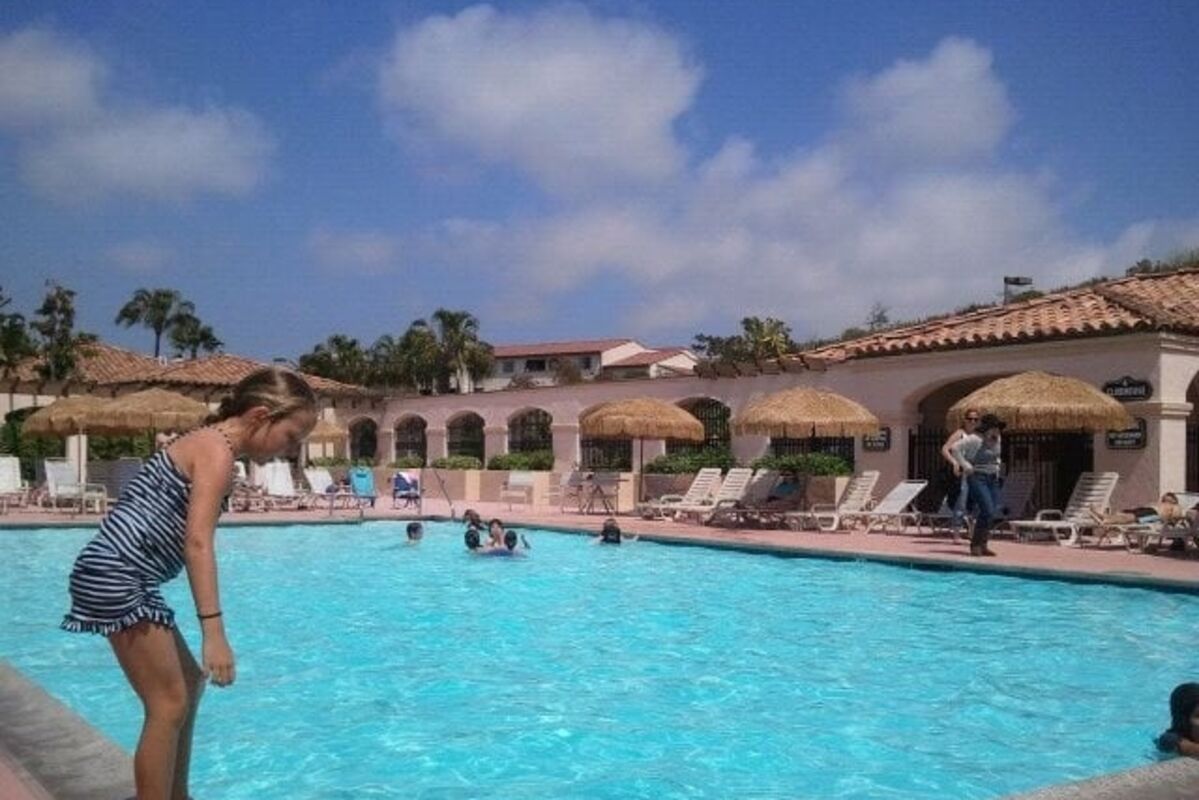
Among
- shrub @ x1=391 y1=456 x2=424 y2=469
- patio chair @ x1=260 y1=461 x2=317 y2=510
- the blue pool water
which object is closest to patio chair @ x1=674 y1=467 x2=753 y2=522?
the blue pool water

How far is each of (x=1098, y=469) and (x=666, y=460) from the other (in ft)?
26.3

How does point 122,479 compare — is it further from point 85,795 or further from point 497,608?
point 85,795

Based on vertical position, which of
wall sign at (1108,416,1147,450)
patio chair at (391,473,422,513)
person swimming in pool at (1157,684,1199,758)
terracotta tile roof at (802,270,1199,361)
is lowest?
person swimming in pool at (1157,684,1199,758)

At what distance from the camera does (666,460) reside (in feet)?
69.1

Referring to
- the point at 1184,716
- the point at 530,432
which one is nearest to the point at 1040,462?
the point at 530,432

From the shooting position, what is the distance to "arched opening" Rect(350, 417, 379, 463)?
32656 millimetres

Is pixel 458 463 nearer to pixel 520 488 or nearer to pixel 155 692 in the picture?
pixel 520 488

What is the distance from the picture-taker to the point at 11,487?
1870cm

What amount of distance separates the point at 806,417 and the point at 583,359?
56.4 metres

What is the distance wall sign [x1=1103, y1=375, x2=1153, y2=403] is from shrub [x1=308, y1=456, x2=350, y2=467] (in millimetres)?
19048

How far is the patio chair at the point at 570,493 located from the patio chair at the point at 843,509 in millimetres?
5094

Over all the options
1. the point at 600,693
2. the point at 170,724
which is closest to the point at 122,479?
the point at 600,693

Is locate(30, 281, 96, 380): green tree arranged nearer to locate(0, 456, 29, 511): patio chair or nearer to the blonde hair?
locate(0, 456, 29, 511): patio chair

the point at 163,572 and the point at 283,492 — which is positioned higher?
the point at 163,572
